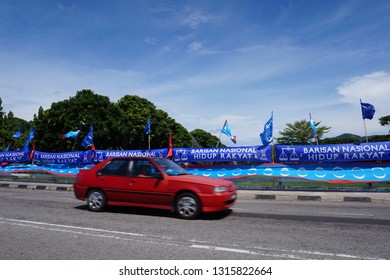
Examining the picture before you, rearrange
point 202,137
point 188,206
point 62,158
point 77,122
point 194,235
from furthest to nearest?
point 202,137 → point 77,122 → point 62,158 → point 188,206 → point 194,235

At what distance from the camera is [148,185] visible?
23.8 feet

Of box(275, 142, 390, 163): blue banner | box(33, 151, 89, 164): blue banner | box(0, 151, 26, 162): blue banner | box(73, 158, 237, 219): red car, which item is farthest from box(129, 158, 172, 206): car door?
box(0, 151, 26, 162): blue banner

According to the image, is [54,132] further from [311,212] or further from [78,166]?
[311,212]

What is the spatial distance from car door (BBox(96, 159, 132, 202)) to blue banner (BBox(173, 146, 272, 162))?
24.1 feet

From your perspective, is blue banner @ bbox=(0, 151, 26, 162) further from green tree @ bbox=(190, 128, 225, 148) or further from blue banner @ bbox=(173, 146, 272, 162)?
green tree @ bbox=(190, 128, 225, 148)

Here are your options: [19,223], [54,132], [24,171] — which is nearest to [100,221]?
[19,223]

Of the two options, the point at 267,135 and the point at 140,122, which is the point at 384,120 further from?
the point at 267,135

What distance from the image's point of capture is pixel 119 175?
7684 mm

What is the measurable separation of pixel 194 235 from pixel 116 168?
11.5 feet

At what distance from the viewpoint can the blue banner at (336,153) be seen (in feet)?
39.7

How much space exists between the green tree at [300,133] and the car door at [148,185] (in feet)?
141

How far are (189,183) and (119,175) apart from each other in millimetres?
2133

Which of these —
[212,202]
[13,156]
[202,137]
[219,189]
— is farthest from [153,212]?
[202,137]

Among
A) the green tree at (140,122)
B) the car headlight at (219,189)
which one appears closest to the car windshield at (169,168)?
the car headlight at (219,189)
